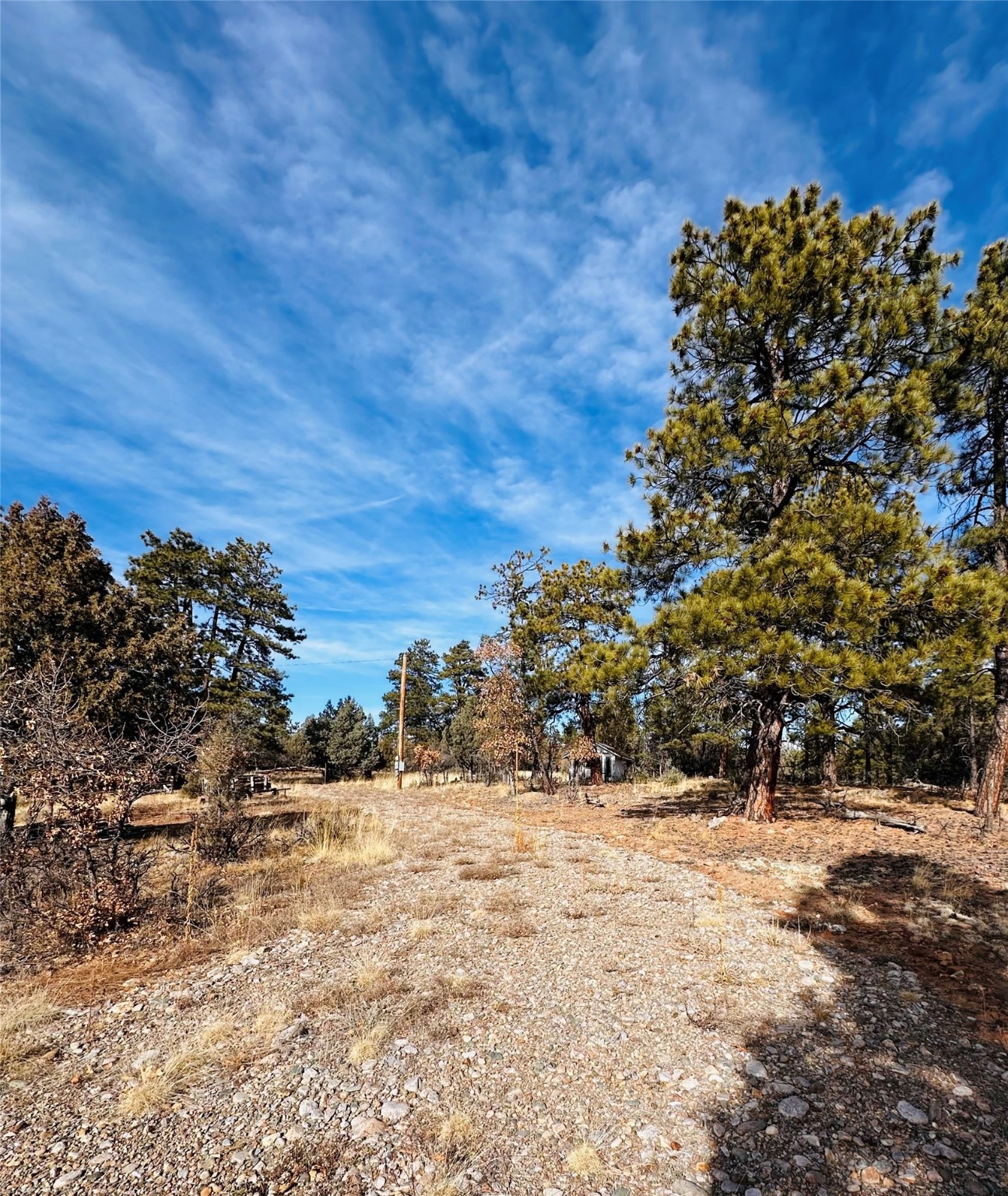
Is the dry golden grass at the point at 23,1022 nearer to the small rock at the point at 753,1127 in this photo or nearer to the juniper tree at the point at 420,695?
the small rock at the point at 753,1127

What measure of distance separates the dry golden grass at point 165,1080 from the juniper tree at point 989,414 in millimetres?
12593

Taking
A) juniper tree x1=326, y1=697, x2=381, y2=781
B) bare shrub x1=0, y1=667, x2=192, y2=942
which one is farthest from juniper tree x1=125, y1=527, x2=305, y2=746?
bare shrub x1=0, y1=667, x2=192, y2=942

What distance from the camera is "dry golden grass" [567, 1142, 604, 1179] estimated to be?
285cm

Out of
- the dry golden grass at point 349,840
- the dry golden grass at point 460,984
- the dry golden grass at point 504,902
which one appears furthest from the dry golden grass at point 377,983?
the dry golden grass at point 349,840

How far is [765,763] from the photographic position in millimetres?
11695

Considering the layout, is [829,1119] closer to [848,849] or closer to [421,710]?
[848,849]

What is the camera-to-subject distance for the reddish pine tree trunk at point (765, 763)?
1135cm

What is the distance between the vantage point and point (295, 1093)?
3.45 m

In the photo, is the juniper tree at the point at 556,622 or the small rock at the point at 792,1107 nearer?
the small rock at the point at 792,1107

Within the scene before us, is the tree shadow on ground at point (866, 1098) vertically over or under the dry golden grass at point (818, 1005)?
over

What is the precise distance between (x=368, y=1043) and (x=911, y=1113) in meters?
3.55

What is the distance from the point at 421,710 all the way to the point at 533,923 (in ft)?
123

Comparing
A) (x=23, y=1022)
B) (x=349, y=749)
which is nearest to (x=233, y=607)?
(x=349, y=749)

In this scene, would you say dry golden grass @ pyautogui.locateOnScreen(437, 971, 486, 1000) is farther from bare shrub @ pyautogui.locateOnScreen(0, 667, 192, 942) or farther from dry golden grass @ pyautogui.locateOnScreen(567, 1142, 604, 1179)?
bare shrub @ pyautogui.locateOnScreen(0, 667, 192, 942)
